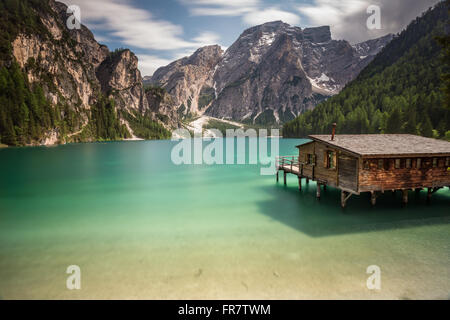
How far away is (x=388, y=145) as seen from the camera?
24078 mm

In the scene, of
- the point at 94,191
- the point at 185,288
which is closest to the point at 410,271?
the point at 185,288

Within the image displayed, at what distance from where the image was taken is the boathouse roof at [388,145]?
859 inches

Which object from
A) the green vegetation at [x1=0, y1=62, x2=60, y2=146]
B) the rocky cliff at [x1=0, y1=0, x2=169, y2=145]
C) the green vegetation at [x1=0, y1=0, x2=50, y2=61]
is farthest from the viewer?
the green vegetation at [x1=0, y1=0, x2=50, y2=61]

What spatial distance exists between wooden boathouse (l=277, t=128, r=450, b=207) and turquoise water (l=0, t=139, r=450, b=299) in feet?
7.66

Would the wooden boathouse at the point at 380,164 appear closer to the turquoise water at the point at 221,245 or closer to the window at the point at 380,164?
the window at the point at 380,164

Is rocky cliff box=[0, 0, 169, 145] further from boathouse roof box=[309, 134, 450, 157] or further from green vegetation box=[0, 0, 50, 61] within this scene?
boathouse roof box=[309, 134, 450, 157]

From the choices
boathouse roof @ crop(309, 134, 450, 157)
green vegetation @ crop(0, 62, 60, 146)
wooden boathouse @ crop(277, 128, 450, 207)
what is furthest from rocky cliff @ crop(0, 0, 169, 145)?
boathouse roof @ crop(309, 134, 450, 157)

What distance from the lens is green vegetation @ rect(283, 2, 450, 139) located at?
92.9m

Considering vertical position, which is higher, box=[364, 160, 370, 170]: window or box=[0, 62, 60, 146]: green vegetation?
box=[0, 62, 60, 146]: green vegetation

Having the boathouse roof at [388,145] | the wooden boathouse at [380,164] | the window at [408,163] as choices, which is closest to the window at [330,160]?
the wooden boathouse at [380,164]

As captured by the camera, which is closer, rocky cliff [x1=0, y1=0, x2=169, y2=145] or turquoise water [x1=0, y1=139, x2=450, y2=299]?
turquoise water [x1=0, y1=139, x2=450, y2=299]

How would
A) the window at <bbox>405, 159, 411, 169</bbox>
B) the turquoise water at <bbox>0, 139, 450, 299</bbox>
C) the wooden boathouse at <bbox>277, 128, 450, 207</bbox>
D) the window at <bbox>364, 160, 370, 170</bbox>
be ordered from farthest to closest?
the window at <bbox>405, 159, 411, 169</bbox>
the wooden boathouse at <bbox>277, 128, 450, 207</bbox>
the window at <bbox>364, 160, 370, 170</bbox>
the turquoise water at <bbox>0, 139, 450, 299</bbox>

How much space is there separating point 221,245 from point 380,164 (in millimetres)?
14728
